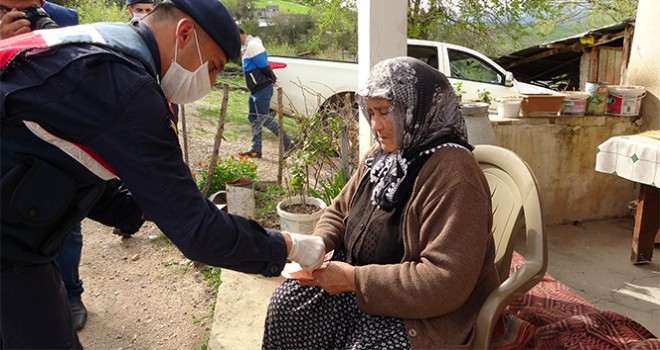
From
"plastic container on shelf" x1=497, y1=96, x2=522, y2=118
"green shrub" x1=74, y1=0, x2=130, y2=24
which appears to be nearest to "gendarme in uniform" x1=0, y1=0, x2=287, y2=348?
"plastic container on shelf" x1=497, y1=96, x2=522, y2=118

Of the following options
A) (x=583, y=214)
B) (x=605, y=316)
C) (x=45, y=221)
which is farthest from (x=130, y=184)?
(x=583, y=214)

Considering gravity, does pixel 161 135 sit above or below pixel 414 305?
above

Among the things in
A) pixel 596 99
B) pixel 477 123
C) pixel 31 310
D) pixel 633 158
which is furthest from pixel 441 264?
pixel 596 99

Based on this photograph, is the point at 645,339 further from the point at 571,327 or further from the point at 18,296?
the point at 18,296

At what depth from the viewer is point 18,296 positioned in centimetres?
145

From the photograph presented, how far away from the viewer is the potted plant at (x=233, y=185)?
13.6 feet

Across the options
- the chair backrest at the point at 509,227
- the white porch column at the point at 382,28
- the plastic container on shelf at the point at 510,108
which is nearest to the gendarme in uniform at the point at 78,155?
the chair backrest at the point at 509,227

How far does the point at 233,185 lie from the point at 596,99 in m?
3.10

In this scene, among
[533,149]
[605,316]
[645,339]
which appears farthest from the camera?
[533,149]

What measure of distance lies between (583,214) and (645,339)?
2.49m

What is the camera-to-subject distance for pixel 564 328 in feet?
7.47

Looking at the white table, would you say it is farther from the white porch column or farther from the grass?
the grass

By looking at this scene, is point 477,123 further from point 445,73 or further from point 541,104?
point 445,73

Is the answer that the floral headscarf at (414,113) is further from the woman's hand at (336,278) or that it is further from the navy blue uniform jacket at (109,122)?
the navy blue uniform jacket at (109,122)
